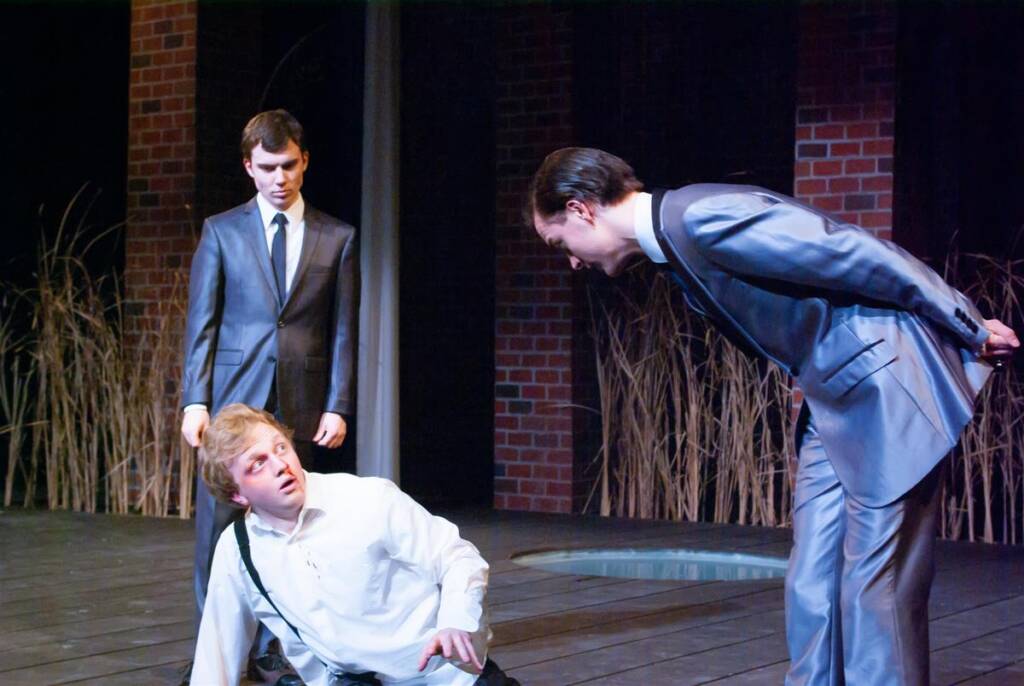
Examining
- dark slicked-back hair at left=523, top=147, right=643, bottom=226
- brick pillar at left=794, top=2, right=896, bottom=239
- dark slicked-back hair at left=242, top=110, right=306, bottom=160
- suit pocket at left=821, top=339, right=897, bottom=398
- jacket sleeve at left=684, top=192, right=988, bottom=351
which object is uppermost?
brick pillar at left=794, top=2, right=896, bottom=239

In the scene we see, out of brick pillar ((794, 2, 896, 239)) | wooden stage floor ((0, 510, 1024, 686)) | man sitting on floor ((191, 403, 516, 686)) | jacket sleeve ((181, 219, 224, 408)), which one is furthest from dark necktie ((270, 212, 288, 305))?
brick pillar ((794, 2, 896, 239))

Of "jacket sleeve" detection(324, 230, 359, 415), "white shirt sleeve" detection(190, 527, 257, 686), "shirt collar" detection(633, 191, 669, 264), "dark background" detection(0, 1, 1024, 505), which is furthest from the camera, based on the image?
"dark background" detection(0, 1, 1024, 505)

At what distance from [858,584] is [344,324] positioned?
73.7 inches

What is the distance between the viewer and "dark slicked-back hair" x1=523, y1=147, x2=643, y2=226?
277cm

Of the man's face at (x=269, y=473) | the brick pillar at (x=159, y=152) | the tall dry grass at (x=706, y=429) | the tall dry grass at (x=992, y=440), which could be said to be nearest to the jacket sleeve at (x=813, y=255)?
the man's face at (x=269, y=473)

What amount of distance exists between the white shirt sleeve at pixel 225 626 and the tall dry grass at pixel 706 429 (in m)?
3.62

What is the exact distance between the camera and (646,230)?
273 centimetres

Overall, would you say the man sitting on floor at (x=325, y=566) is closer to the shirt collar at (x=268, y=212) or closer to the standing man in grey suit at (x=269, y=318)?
the standing man in grey suit at (x=269, y=318)

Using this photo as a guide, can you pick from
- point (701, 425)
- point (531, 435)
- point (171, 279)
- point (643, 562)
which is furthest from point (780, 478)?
point (171, 279)

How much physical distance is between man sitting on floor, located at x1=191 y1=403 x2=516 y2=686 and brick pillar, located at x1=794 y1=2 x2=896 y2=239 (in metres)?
3.52

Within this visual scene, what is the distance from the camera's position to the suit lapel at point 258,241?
3.99m

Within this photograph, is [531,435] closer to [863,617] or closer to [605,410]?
[605,410]

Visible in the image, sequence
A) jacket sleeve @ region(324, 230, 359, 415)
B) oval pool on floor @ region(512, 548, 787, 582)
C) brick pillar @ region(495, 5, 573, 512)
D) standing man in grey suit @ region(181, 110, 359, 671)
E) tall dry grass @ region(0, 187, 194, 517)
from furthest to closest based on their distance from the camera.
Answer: brick pillar @ region(495, 5, 573, 512)
tall dry grass @ region(0, 187, 194, 517)
oval pool on floor @ region(512, 548, 787, 582)
jacket sleeve @ region(324, 230, 359, 415)
standing man in grey suit @ region(181, 110, 359, 671)

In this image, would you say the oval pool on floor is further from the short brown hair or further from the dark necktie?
the short brown hair
